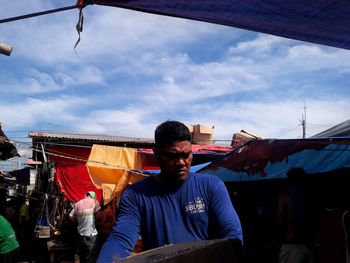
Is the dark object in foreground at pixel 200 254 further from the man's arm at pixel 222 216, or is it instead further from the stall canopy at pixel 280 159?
the stall canopy at pixel 280 159

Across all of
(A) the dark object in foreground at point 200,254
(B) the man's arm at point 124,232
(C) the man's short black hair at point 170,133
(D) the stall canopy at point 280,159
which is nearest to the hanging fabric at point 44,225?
(D) the stall canopy at point 280,159

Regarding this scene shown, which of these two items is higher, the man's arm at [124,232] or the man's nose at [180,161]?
the man's nose at [180,161]

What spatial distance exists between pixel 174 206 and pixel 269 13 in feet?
5.26

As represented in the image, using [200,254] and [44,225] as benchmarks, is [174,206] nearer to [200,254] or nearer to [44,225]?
[200,254]

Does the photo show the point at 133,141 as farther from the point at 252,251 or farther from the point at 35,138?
the point at 252,251

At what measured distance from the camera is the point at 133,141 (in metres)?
14.8

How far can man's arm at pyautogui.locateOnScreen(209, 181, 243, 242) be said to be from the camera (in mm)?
2004

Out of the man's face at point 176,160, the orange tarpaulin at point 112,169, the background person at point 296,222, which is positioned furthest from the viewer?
the orange tarpaulin at point 112,169

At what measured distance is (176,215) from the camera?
81.7 inches

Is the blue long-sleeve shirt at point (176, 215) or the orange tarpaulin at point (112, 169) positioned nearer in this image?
the blue long-sleeve shirt at point (176, 215)

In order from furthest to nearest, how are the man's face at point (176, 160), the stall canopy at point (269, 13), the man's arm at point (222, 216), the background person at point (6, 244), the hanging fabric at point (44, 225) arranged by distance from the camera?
the hanging fabric at point (44, 225) → the background person at point (6, 244) → the stall canopy at point (269, 13) → the man's face at point (176, 160) → the man's arm at point (222, 216)

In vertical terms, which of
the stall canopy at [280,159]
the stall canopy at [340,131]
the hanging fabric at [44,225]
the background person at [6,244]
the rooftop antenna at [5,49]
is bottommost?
the hanging fabric at [44,225]

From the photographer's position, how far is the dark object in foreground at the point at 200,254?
146 centimetres

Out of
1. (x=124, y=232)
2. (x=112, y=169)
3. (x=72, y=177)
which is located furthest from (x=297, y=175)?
(x=72, y=177)
